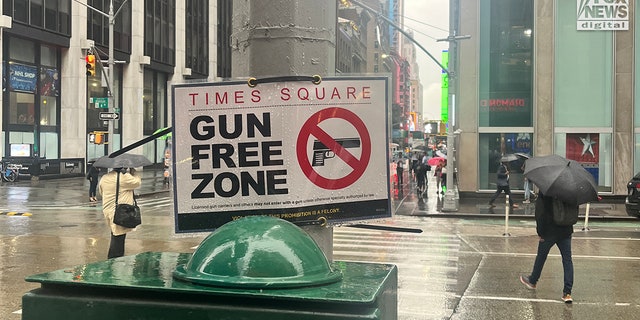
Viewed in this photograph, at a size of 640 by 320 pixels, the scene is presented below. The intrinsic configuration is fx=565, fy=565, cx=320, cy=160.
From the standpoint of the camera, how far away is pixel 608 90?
24.4 m

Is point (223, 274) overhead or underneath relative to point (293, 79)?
underneath

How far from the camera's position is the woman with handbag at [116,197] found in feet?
27.6

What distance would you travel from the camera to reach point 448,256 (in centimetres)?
1108

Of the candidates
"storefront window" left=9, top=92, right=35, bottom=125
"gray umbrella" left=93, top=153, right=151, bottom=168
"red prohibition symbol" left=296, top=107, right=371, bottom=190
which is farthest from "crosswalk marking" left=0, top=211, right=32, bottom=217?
"storefront window" left=9, top=92, right=35, bottom=125

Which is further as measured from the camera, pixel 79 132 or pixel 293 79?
pixel 79 132

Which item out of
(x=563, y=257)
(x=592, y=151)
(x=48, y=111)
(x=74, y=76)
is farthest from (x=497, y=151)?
(x=48, y=111)

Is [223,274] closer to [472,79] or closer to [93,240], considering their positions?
[93,240]

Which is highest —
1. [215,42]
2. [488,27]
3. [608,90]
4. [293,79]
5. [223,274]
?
[215,42]

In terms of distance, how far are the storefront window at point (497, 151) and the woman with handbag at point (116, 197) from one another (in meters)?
19.1

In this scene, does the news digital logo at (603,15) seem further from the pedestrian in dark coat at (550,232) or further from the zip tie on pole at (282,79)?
the zip tie on pole at (282,79)

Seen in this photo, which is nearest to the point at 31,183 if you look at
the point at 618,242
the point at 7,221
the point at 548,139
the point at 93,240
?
the point at 7,221

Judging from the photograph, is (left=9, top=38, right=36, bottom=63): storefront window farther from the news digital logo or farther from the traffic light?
the news digital logo

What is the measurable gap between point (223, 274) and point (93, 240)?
12.5 metres

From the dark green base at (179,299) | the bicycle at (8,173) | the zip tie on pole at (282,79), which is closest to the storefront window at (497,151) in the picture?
the zip tie on pole at (282,79)
